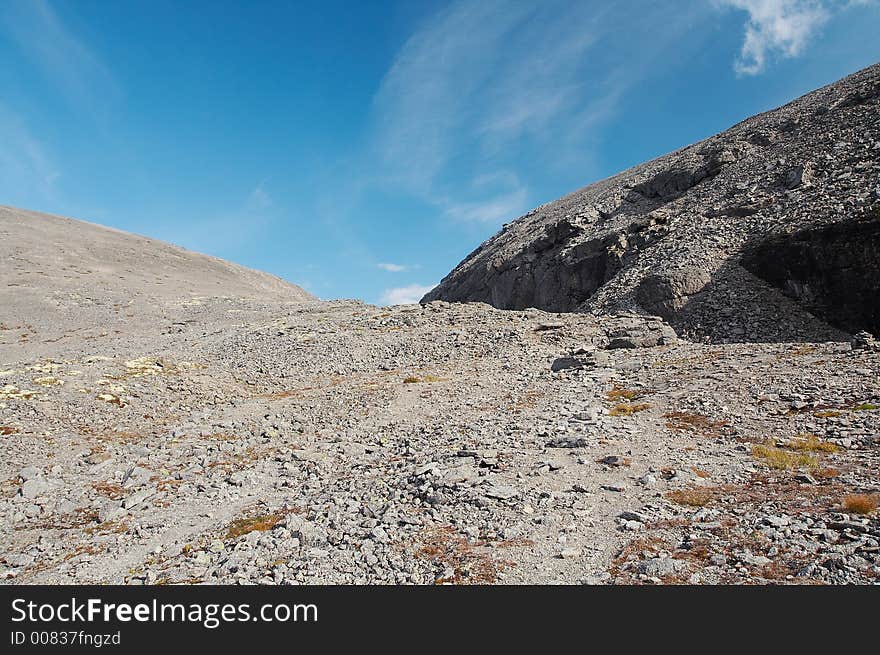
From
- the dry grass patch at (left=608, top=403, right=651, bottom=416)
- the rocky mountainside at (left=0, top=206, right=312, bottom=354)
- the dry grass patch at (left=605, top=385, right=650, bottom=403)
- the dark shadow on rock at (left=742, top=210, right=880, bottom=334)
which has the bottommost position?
the dry grass patch at (left=608, top=403, right=651, bottom=416)

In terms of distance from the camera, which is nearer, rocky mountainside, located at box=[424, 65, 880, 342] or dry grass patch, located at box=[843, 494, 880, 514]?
dry grass patch, located at box=[843, 494, 880, 514]

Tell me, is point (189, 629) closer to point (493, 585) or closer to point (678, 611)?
point (493, 585)

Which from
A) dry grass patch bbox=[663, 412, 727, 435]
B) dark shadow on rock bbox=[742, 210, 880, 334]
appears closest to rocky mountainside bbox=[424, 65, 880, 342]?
dark shadow on rock bbox=[742, 210, 880, 334]

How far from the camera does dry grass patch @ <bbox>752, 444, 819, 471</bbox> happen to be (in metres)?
10.0

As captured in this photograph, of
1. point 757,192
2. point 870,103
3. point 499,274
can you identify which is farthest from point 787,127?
point 499,274

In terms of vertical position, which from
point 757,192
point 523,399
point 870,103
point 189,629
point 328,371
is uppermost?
point 870,103

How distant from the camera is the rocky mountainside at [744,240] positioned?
29531 millimetres

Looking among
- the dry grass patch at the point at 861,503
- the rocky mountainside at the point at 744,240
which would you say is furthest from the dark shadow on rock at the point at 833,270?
the dry grass patch at the point at 861,503

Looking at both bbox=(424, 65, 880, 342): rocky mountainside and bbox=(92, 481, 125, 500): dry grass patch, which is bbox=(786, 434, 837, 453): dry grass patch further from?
bbox=(424, 65, 880, 342): rocky mountainside

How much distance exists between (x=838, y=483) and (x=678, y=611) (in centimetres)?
594

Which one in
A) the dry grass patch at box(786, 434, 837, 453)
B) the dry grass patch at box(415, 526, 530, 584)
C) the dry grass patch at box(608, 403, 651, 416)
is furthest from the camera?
the dry grass patch at box(608, 403, 651, 416)

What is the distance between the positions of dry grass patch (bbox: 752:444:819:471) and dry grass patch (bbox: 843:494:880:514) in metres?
1.98

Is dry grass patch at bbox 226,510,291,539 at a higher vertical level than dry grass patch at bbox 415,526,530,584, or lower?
higher

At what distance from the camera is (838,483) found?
8.93 meters
